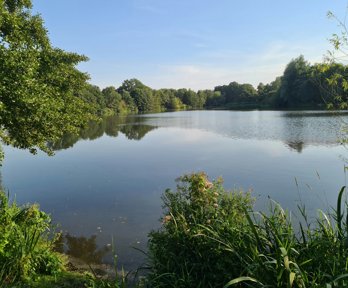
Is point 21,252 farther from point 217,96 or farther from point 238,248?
point 217,96

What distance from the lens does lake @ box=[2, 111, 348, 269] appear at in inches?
456

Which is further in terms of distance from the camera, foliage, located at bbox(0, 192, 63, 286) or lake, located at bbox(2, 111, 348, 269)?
lake, located at bbox(2, 111, 348, 269)

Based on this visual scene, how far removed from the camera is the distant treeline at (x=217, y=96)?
7962cm

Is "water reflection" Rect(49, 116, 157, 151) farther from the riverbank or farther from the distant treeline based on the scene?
the riverbank

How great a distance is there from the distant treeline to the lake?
33888 mm

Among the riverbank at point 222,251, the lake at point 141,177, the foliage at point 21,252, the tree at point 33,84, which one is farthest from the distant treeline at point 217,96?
the riverbank at point 222,251

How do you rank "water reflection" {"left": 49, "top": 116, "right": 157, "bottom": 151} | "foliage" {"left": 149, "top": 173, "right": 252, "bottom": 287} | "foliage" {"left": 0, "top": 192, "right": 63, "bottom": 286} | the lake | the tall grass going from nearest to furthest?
the tall grass
"foliage" {"left": 149, "top": 173, "right": 252, "bottom": 287}
"foliage" {"left": 0, "top": 192, "right": 63, "bottom": 286}
the lake
"water reflection" {"left": 49, "top": 116, "right": 157, "bottom": 151}

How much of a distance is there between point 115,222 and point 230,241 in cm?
852

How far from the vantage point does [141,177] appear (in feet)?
62.9

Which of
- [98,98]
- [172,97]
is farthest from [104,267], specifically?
[172,97]

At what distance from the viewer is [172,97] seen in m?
156

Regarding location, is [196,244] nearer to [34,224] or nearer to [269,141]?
[34,224]

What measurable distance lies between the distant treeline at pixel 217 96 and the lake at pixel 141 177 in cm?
3389

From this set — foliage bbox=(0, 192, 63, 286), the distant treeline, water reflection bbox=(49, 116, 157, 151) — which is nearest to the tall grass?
foliage bbox=(0, 192, 63, 286)
